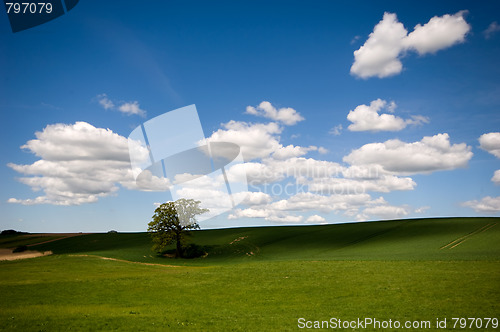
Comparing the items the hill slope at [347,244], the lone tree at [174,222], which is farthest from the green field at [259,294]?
the lone tree at [174,222]

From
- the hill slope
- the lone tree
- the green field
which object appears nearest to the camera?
the green field

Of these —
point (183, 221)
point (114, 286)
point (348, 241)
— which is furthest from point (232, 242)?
point (114, 286)

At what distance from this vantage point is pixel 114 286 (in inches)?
1255

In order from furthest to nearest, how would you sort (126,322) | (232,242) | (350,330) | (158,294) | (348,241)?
1. (232,242)
2. (348,241)
3. (158,294)
4. (126,322)
5. (350,330)

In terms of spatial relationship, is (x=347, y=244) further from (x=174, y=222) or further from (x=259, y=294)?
(x=259, y=294)

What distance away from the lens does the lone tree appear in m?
66.2

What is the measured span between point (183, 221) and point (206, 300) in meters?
42.7

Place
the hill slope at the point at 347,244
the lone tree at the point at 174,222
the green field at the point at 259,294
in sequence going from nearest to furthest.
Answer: the green field at the point at 259,294, the hill slope at the point at 347,244, the lone tree at the point at 174,222

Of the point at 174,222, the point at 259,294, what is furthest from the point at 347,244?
the point at 259,294

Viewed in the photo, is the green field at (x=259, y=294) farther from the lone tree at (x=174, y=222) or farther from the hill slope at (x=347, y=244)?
the lone tree at (x=174, y=222)

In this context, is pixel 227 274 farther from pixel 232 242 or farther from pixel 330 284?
pixel 232 242

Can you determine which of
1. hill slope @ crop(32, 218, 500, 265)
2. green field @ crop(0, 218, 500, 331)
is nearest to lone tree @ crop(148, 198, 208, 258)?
hill slope @ crop(32, 218, 500, 265)

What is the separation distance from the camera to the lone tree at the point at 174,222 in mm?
66188

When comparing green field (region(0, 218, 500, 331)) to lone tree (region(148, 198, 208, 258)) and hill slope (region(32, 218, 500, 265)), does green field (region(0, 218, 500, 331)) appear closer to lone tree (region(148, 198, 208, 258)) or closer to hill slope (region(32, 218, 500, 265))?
hill slope (region(32, 218, 500, 265))
